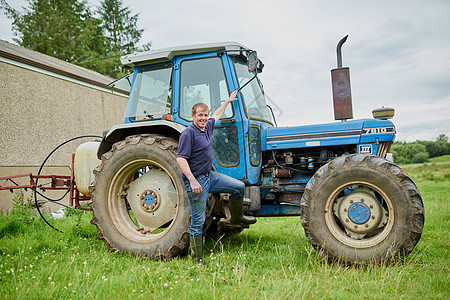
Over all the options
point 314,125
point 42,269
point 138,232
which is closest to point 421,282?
point 314,125

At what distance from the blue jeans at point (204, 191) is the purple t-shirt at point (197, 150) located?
90 millimetres

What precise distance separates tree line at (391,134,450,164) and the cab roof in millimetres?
15233

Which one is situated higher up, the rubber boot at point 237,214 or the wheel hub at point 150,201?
the wheel hub at point 150,201

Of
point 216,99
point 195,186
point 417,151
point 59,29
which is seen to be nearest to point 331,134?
point 216,99

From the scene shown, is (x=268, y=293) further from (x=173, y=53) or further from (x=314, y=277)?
(x=173, y=53)

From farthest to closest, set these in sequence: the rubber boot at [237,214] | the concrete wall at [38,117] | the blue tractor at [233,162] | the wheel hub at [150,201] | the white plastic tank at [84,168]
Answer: the concrete wall at [38,117] → the white plastic tank at [84,168] → the wheel hub at [150,201] → the rubber boot at [237,214] → the blue tractor at [233,162]

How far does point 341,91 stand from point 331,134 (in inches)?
20.1

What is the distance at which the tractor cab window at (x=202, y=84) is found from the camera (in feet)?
12.7

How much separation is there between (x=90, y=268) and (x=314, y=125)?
8.91 feet

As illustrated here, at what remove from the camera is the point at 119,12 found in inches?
894

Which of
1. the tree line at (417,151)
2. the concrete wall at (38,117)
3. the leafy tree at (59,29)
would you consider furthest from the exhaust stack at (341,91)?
the leafy tree at (59,29)

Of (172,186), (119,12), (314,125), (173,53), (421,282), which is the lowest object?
(421,282)

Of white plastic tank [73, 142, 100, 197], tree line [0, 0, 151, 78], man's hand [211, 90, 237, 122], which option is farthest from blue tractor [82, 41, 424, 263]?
tree line [0, 0, 151, 78]

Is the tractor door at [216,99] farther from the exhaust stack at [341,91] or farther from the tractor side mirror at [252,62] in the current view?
the exhaust stack at [341,91]
